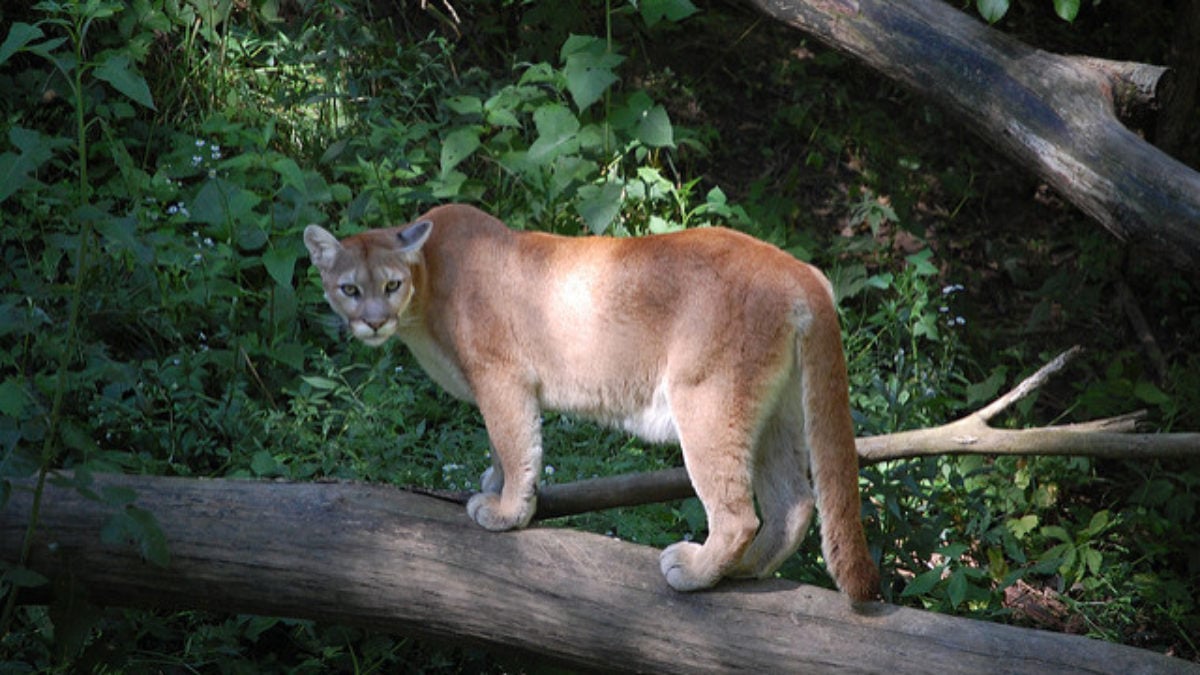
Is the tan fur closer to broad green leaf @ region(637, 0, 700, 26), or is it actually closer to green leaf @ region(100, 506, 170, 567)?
green leaf @ region(100, 506, 170, 567)

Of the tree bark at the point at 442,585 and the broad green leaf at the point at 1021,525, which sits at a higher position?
the tree bark at the point at 442,585

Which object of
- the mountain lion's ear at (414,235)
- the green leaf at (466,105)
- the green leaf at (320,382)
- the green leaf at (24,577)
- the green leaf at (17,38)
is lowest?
the green leaf at (320,382)

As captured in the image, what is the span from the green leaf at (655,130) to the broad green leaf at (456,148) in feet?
A: 2.78

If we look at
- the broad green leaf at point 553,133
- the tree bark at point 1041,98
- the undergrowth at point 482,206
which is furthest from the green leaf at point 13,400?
the tree bark at point 1041,98

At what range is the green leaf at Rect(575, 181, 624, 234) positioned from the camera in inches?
253

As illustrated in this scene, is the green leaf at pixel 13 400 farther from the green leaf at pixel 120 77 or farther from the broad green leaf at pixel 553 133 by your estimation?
the broad green leaf at pixel 553 133

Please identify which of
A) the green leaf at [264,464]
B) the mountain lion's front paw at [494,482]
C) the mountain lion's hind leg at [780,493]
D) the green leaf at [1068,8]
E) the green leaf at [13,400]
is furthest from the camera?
the green leaf at [1068,8]

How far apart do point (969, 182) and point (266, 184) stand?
4.19 metres

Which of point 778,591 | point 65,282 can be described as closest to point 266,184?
point 65,282

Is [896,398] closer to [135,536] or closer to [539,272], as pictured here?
[539,272]

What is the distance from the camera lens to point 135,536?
13.6 ft

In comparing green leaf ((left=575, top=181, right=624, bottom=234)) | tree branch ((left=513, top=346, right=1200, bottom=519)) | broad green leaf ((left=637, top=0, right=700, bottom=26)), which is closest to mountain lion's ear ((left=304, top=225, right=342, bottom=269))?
tree branch ((left=513, top=346, right=1200, bottom=519))

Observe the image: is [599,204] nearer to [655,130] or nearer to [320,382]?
[655,130]

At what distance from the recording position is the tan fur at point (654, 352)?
415 cm
